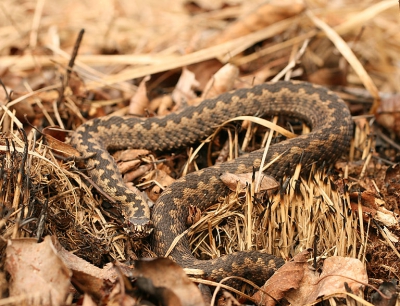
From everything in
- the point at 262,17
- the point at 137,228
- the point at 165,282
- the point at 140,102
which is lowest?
the point at 137,228

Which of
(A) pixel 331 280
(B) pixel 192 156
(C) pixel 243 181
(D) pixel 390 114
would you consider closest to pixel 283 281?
(A) pixel 331 280

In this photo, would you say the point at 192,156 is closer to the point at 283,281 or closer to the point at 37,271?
the point at 283,281

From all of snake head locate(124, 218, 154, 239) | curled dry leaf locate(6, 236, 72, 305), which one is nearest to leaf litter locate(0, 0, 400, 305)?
curled dry leaf locate(6, 236, 72, 305)

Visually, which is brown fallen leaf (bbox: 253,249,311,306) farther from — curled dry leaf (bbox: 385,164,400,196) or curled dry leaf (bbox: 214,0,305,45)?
curled dry leaf (bbox: 214,0,305,45)

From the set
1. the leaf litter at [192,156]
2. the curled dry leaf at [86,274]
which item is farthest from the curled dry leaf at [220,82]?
the curled dry leaf at [86,274]

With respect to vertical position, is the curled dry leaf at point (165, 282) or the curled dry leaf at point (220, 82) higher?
the curled dry leaf at point (220, 82)

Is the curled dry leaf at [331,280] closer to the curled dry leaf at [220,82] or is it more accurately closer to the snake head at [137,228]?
the snake head at [137,228]

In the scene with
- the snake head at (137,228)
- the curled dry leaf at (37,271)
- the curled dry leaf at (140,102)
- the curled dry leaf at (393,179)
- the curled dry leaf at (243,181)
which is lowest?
the curled dry leaf at (393,179)
